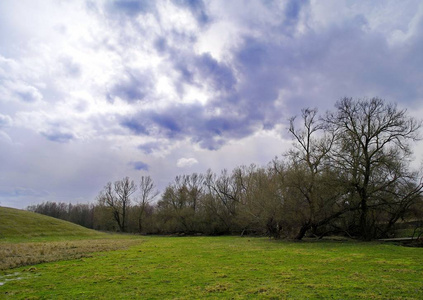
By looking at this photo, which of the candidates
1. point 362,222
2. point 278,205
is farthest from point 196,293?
point 362,222

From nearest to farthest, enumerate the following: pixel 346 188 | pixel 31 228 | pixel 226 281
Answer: pixel 226 281 < pixel 346 188 < pixel 31 228

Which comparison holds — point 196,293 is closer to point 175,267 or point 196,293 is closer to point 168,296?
point 168,296

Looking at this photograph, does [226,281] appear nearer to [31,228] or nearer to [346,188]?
[346,188]

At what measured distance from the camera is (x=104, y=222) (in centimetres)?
8650

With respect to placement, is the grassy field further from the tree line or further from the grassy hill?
the grassy hill

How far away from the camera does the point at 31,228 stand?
4381 cm

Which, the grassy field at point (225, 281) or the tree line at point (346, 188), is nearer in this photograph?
the grassy field at point (225, 281)

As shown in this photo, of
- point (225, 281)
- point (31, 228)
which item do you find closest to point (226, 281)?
point (225, 281)

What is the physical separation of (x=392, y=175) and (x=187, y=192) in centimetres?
5500

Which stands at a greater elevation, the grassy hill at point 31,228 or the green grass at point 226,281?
the grassy hill at point 31,228

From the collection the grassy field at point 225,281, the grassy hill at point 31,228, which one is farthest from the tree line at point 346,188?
the grassy hill at point 31,228

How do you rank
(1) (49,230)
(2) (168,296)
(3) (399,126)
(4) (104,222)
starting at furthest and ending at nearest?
(4) (104,222)
(1) (49,230)
(3) (399,126)
(2) (168,296)

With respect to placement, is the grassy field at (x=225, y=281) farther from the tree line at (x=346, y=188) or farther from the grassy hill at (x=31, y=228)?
the grassy hill at (x=31, y=228)

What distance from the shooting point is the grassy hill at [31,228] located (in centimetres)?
3903
